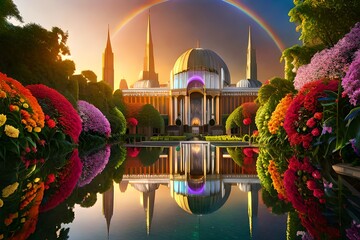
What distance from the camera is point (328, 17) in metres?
17.0

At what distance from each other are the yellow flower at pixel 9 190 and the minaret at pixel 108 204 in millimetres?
1180

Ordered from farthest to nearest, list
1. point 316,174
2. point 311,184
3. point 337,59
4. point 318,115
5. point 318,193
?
Answer: 1. point 337,59
2. point 318,115
3. point 316,174
4. point 311,184
5. point 318,193

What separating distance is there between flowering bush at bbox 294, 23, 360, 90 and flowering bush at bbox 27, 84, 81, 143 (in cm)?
862

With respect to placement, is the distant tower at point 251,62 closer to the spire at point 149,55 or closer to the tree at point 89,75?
the spire at point 149,55

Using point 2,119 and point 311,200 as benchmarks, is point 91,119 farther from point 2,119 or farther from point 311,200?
point 311,200

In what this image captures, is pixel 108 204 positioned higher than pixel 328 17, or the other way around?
pixel 328 17

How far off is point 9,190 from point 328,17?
15269 mm

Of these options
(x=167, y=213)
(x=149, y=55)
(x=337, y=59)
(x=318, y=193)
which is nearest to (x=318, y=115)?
(x=337, y=59)

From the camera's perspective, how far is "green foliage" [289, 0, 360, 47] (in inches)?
633

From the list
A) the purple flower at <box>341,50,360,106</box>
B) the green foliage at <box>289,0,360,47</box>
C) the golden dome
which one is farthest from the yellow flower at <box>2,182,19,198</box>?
the golden dome

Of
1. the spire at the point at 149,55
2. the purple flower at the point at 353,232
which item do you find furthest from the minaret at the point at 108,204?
the spire at the point at 149,55

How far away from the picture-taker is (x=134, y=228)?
3477mm

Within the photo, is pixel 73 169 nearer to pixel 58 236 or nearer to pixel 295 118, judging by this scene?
pixel 58 236

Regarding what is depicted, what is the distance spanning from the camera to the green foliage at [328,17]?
633 inches
